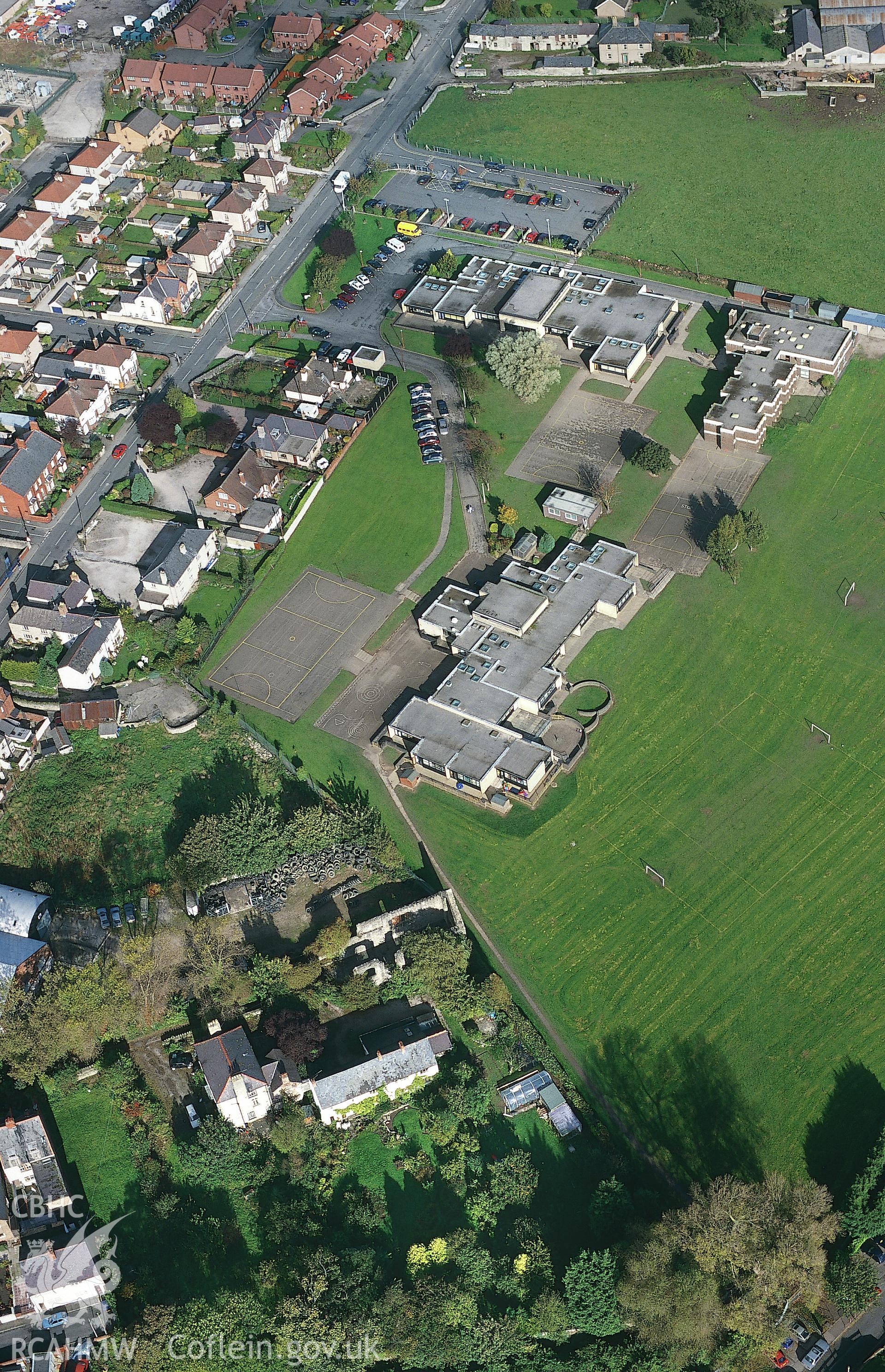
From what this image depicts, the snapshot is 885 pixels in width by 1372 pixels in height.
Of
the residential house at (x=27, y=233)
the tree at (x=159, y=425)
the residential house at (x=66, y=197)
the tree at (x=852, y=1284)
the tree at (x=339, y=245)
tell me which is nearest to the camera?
the tree at (x=852, y=1284)

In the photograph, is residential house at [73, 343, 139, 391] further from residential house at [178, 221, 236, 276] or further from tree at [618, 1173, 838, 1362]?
tree at [618, 1173, 838, 1362]

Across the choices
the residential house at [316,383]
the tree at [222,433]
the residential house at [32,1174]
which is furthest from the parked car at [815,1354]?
the residential house at [316,383]

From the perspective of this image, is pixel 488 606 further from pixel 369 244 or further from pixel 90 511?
pixel 369 244

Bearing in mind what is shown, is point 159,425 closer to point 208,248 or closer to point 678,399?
point 208,248

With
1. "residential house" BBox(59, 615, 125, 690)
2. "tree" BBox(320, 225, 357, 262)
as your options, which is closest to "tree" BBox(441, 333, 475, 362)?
"tree" BBox(320, 225, 357, 262)

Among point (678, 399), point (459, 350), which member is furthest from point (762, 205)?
point (459, 350)

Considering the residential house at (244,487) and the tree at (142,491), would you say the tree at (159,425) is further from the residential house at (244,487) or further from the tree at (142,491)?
the residential house at (244,487)
